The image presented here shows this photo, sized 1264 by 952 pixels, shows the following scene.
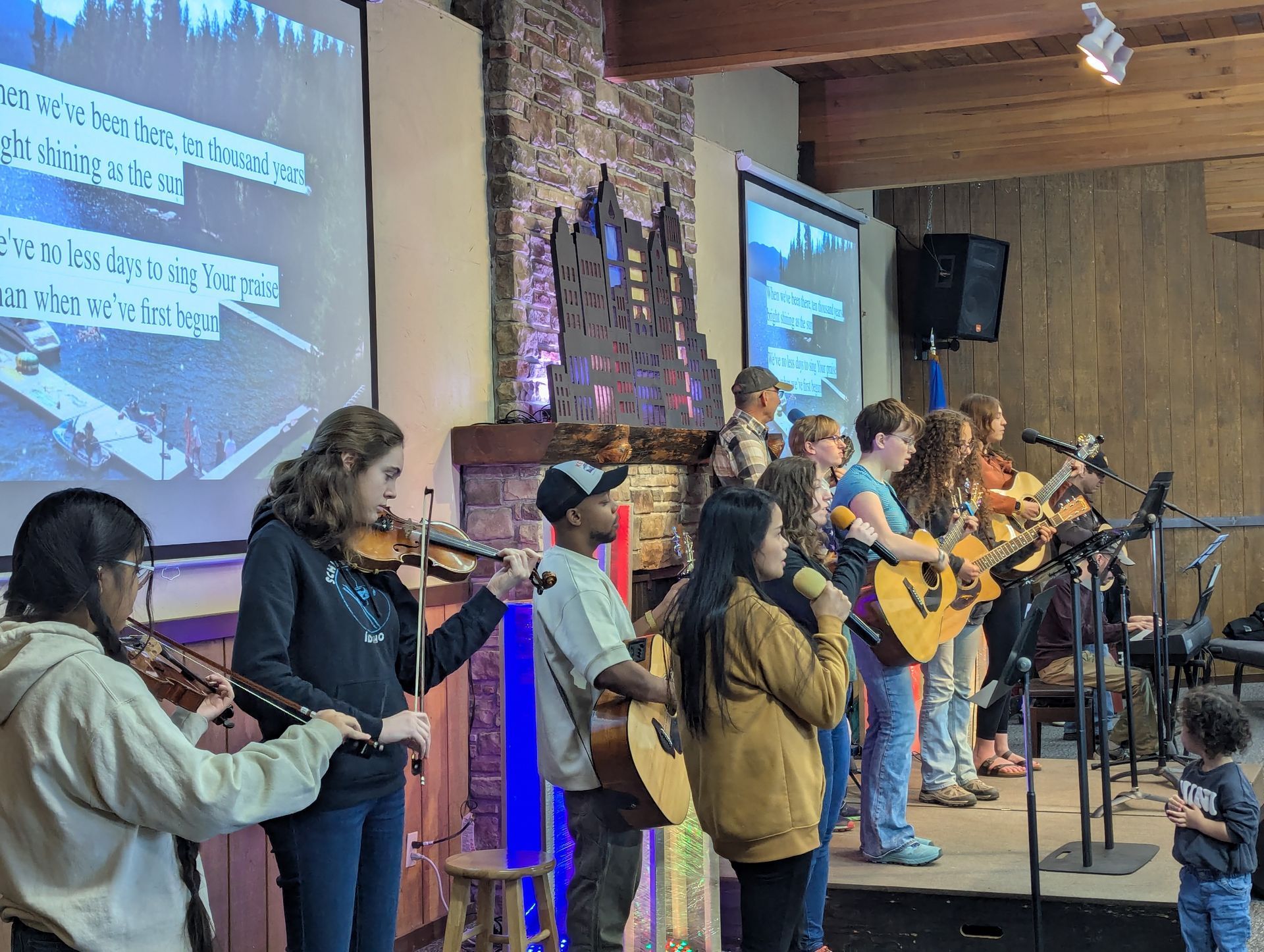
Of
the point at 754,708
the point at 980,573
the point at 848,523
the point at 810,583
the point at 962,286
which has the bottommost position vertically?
the point at 754,708

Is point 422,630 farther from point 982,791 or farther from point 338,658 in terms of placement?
point 982,791

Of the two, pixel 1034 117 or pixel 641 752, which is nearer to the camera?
pixel 641 752

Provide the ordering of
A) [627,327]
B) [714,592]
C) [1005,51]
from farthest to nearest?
[1005,51] → [627,327] → [714,592]

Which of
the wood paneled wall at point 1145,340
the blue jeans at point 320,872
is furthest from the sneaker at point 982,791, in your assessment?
the wood paneled wall at point 1145,340

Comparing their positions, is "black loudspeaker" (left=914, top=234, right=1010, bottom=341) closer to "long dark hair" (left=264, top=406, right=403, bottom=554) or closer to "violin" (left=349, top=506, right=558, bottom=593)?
"violin" (left=349, top=506, right=558, bottom=593)

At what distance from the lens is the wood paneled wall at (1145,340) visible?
8891mm

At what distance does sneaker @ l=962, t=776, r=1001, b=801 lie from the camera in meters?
4.96

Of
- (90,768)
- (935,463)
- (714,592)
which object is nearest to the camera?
(90,768)

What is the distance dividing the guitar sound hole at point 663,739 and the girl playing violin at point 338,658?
0.59 m

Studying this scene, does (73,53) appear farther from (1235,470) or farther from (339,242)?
(1235,470)

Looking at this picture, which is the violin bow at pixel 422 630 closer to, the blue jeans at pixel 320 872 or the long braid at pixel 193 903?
the blue jeans at pixel 320 872

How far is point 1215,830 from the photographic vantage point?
3348 mm

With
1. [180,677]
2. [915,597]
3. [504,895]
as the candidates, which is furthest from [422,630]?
[915,597]

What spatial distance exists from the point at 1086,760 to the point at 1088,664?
2.46m
